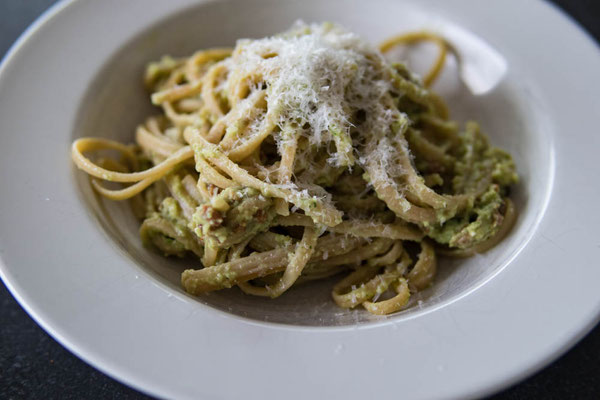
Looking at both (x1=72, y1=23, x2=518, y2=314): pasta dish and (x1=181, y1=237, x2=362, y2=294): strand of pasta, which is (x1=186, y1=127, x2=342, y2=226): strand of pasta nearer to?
(x1=72, y1=23, x2=518, y2=314): pasta dish

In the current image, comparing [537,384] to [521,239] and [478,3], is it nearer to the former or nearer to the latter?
[521,239]

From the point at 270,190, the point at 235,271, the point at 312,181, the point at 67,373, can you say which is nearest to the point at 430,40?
the point at 312,181

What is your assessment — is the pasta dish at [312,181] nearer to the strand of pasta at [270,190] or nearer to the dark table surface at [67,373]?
the strand of pasta at [270,190]

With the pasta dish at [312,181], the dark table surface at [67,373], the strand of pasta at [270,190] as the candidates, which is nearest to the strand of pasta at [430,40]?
the pasta dish at [312,181]

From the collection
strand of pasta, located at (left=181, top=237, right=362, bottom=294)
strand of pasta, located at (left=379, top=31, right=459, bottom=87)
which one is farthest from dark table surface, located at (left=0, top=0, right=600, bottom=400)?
strand of pasta, located at (left=379, top=31, right=459, bottom=87)

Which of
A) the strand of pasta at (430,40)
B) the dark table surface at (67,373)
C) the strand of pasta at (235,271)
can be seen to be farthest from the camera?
the strand of pasta at (430,40)

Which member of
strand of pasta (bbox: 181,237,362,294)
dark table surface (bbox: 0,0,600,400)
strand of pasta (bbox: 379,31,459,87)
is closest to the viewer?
dark table surface (bbox: 0,0,600,400)

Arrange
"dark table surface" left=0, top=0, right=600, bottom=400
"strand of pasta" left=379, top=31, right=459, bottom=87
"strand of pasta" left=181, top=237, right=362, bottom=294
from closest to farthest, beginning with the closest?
"dark table surface" left=0, top=0, right=600, bottom=400
"strand of pasta" left=181, top=237, right=362, bottom=294
"strand of pasta" left=379, top=31, right=459, bottom=87
